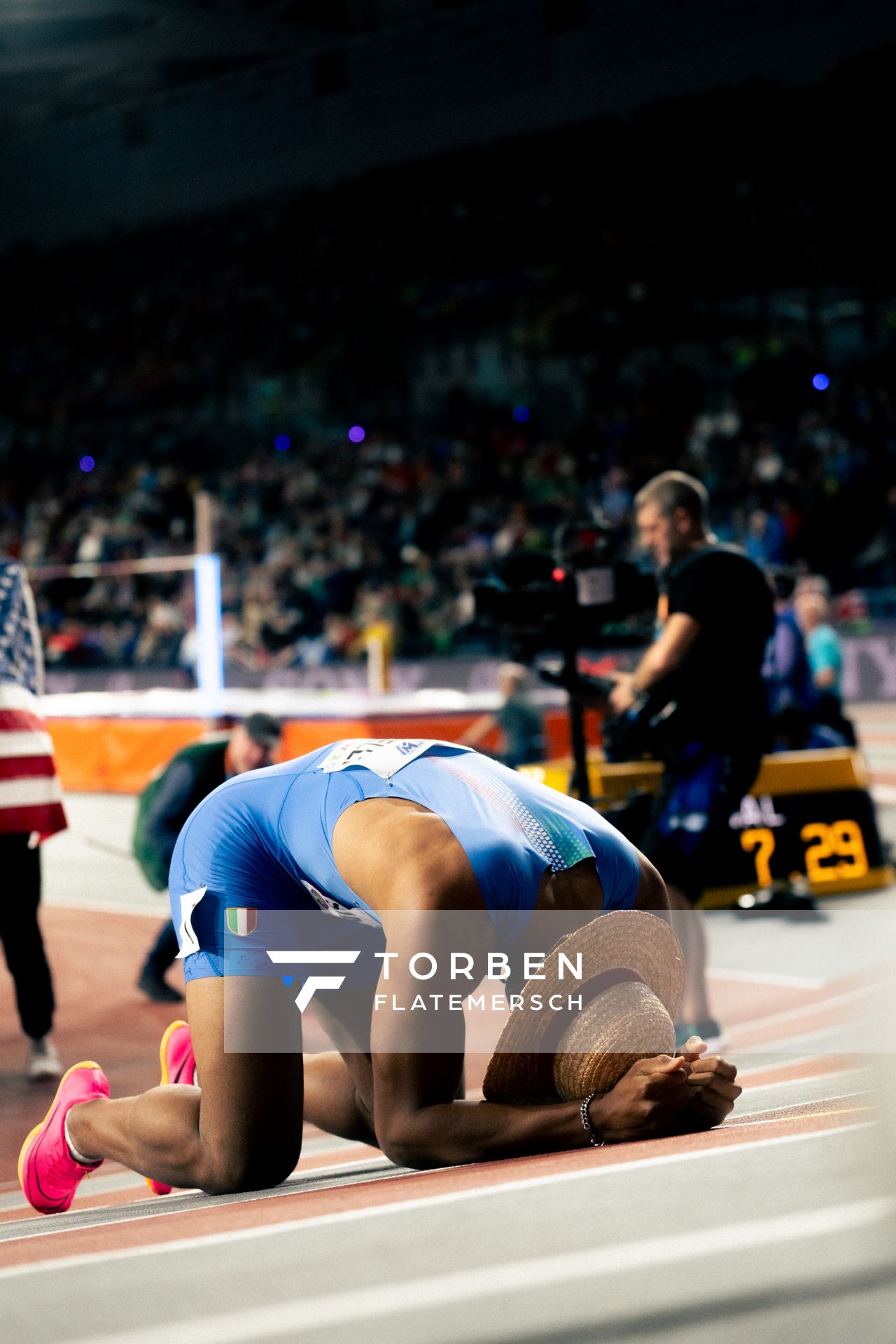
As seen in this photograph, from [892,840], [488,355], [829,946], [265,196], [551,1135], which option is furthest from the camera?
[265,196]

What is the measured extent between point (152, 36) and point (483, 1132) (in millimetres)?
26007

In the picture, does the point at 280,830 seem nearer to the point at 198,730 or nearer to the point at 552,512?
the point at 198,730

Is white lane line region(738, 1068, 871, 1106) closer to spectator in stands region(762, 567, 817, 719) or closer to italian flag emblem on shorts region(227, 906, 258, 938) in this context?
italian flag emblem on shorts region(227, 906, 258, 938)

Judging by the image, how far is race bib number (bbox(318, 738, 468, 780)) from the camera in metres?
2.39

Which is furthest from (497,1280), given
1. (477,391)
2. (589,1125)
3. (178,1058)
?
(477,391)

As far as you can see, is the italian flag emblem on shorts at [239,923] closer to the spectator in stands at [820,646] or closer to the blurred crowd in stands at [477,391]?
the spectator in stands at [820,646]

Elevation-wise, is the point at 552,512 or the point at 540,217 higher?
the point at 540,217

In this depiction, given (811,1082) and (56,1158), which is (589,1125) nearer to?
(811,1082)

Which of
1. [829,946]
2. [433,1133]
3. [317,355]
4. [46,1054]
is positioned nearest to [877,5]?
[317,355]

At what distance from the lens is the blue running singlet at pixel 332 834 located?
2.20 meters

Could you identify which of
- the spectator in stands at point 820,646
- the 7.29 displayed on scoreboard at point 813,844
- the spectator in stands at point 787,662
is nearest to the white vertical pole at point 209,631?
the spectator in stands at point 787,662

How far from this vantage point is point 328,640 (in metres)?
17.8

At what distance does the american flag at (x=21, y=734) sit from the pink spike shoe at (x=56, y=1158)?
1.50 metres

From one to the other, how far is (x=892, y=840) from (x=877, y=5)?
15.2m
